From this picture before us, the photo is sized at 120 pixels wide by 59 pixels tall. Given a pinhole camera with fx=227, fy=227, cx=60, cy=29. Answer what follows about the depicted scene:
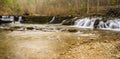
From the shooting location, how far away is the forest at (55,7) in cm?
3216

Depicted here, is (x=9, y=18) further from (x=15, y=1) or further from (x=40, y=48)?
(x=40, y=48)

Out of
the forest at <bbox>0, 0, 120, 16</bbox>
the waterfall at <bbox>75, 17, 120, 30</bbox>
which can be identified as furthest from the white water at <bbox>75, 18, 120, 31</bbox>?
the forest at <bbox>0, 0, 120, 16</bbox>

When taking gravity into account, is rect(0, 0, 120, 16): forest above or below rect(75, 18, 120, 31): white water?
above

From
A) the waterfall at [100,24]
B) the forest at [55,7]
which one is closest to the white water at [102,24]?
the waterfall at [100,24]

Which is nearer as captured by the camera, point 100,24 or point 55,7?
point 100,24

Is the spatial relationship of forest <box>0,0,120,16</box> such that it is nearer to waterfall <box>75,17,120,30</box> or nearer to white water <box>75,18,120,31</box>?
white water <box>75,18,120,31</box>

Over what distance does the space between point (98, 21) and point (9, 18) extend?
1107cm

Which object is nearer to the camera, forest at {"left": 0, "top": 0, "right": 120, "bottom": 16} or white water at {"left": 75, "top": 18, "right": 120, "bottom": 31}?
white water at {"left": 75, "top": 18, "right": 120, "bottom": 31}

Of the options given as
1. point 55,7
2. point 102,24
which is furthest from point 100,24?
point 55,7

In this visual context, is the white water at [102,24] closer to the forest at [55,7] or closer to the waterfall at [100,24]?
the waterfall at [100,24]

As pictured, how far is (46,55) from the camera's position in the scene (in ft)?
28.0

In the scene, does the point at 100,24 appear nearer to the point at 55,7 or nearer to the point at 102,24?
the point at 102,24

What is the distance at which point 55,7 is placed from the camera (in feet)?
114

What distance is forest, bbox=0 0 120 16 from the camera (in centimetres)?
3216
